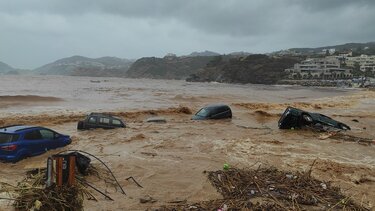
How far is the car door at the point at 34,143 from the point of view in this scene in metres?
13.3

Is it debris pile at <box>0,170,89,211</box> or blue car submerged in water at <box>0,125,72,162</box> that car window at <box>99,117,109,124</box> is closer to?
blue car submerged in water at <box>0,125,72,162</box>

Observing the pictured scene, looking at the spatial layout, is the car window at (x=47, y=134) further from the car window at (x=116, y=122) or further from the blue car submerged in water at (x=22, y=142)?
the car window at (x=116, y=122)

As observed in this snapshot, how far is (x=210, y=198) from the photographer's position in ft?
31.0

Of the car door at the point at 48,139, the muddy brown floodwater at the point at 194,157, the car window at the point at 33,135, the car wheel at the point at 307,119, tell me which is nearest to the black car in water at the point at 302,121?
the car wheel at the point at 307,119

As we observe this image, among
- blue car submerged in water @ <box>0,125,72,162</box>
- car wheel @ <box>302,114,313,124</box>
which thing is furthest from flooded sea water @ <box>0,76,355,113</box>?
blue car submerged in water @ <box>0,125,72,162</box>

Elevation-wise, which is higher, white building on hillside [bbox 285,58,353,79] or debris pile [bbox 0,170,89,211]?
white building on hillside [bbox 285,58,353,79]

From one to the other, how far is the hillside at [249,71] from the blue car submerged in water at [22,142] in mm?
146118

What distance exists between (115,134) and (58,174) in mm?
12307

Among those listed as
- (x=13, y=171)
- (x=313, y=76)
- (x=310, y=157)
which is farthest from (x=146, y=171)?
(x=313, y=76)

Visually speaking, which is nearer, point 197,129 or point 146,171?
point 146,171

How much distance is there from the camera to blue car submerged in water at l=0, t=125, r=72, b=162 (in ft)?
41.6

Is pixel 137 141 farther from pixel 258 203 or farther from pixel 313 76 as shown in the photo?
pixel 313 76

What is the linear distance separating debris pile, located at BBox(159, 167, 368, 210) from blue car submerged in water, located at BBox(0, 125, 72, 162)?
257 inches

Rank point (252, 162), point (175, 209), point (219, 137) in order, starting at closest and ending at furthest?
point (175, 209) → point (252, 162) → point (219, 137)
